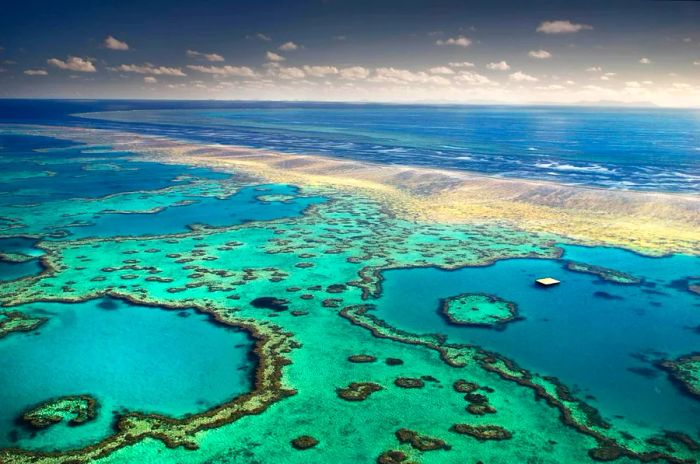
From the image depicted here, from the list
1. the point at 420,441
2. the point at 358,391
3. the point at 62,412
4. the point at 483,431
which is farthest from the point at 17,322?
the point at 483,431

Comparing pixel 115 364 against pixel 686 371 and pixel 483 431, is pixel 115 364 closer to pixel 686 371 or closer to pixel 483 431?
pixel 483 431

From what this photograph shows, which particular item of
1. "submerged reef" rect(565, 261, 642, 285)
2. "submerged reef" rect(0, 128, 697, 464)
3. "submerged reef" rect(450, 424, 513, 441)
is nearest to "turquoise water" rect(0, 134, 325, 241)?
"submerged reef" rect(0, 128, 697, 464)

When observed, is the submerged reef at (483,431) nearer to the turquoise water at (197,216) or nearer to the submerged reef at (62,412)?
the submerged reef at (62,412)

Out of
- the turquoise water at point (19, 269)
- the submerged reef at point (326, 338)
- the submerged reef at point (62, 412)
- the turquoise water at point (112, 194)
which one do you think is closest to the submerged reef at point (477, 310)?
the submerged reef at point (326, 338)

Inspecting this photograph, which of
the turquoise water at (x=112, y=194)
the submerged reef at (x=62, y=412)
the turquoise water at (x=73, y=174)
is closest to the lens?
the submerged reef at (x=62, y=412)

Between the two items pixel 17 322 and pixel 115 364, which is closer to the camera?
pixel 115 364

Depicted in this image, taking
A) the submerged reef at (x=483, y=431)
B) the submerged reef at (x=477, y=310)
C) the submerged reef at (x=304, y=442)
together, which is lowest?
the submerged reef at (x=304, y=442)
